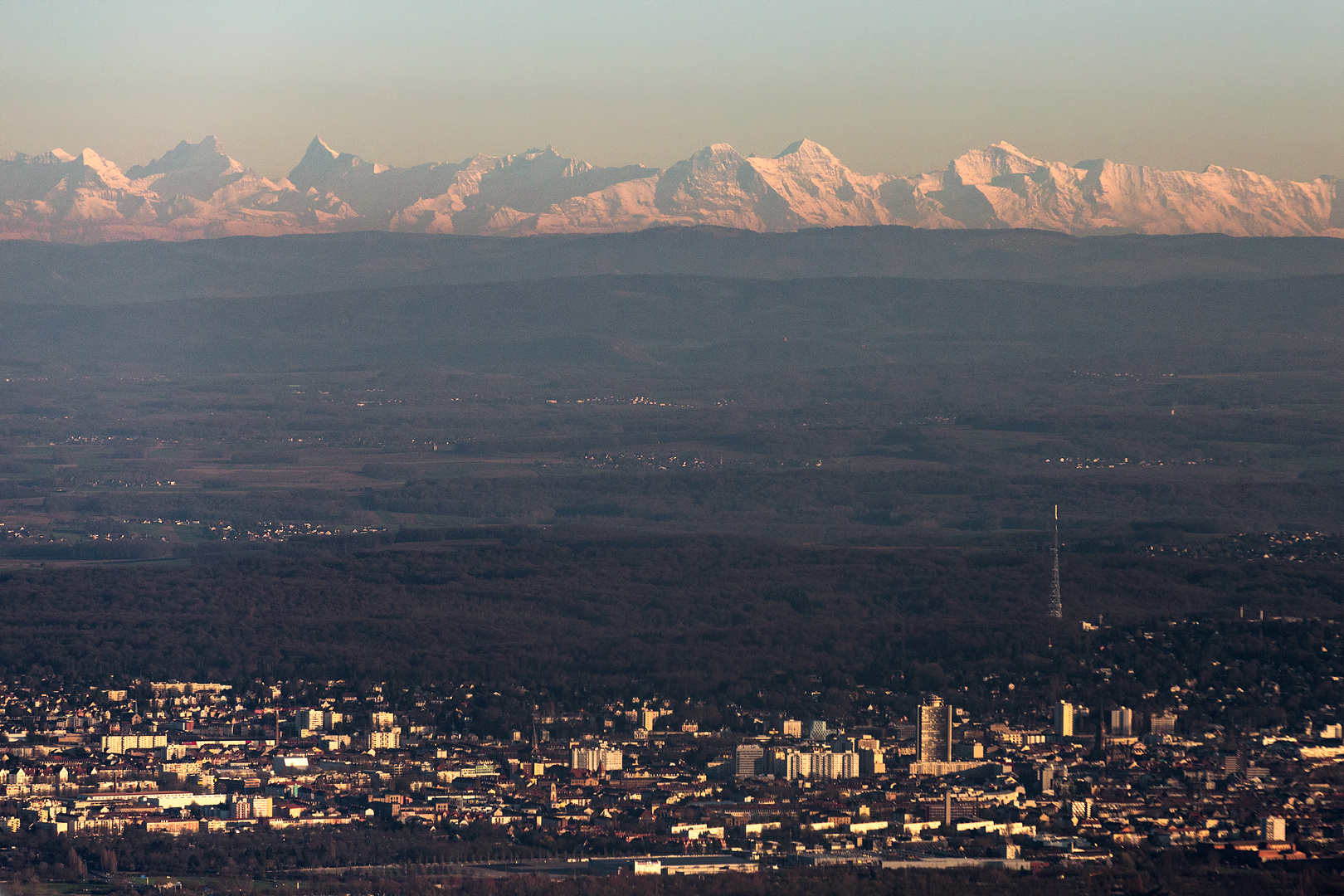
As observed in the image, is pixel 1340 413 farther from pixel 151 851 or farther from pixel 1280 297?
pixel 151 851

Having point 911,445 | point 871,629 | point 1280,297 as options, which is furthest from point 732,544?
point 1280,297

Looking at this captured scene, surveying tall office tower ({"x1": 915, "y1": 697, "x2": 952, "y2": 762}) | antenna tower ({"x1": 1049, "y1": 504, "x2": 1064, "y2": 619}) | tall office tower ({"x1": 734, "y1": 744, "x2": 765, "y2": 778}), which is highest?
antenna tower ({"x1": 1049, "y1": 504, "x2": 1064, "y2": 619})

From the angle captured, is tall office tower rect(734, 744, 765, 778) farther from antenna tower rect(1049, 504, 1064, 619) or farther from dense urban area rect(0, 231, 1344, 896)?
antenna tower rect(1049, 504, 1064, 619)

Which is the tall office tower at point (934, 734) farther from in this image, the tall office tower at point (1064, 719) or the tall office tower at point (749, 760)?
the tall office tower at point (749, 760)

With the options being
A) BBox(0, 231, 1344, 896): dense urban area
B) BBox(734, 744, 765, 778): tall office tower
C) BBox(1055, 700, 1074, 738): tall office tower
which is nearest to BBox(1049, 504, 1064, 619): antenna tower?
BBox(0, 231, 1344, 896): dense urban area

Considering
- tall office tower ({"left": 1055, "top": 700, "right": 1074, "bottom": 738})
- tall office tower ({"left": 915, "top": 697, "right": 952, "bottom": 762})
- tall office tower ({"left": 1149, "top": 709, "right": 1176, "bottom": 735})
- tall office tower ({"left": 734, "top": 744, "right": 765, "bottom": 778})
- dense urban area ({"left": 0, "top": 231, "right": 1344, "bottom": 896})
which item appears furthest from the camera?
tall office tower ({"left": 1055, "top": 700, "right": 1074, "bottom": 738})

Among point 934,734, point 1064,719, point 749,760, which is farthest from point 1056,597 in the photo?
point 749,760
